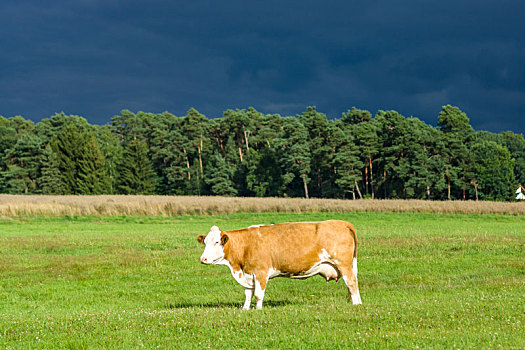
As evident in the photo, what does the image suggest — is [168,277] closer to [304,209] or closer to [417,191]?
[304,209]

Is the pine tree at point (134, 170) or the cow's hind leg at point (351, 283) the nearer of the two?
the cow's hind leg at point (351, 283)

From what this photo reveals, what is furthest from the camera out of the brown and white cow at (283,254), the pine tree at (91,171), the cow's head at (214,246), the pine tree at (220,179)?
the pine tree at (220,179)

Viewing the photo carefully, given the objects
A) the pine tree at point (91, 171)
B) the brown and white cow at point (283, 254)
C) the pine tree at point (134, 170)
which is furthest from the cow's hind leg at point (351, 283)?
the pine tree at point (134, 170)

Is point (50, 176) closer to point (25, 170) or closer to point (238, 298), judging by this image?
point (25, 170)

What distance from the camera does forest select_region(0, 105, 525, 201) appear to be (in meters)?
89.9

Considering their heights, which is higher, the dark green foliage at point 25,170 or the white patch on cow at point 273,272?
the dark green foliage at point 25,170

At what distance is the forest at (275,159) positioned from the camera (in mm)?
89875

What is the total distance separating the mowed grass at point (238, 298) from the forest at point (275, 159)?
2453 inches

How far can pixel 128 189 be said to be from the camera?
10306cm

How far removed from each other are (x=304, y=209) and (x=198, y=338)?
4422 centimetres

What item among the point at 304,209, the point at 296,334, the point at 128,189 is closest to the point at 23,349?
the point at 296,334

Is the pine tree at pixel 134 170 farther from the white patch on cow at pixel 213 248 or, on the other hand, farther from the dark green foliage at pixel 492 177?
the white patch on cow at pixel 213 248

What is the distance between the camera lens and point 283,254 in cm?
1157

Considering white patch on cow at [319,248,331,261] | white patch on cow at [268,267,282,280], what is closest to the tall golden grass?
white patch on cow at [268,267,282,280]
